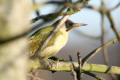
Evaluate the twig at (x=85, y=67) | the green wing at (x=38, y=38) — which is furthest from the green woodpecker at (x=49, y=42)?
the twig at (x=85, y=67)

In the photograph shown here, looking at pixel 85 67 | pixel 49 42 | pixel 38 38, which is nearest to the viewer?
pixel 85 67

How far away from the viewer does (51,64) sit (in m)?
4.47

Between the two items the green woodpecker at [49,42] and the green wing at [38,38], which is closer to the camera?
the green woodpecker at [49,42]

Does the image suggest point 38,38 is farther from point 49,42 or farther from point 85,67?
point 85,67

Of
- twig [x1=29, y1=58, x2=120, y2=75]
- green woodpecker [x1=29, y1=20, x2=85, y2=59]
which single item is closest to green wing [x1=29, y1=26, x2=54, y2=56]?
green woodpecker [x1=29, y1=20, x2=85, y2=59]

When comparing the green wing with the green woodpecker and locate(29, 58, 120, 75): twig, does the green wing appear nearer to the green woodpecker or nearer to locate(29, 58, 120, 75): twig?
the green woodpecker

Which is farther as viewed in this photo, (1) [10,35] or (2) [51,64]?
(2) [51,64]

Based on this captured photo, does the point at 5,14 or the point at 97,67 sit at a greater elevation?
the point at 5,14

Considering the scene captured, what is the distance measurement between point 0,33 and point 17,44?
0.32ft

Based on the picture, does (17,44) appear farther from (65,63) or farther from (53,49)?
(53,49)

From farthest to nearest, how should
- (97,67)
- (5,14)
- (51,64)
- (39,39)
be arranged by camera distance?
(39,39), (51,64), (97,67), (5,14)

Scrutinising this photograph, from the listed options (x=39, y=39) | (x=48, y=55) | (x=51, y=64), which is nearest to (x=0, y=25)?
(x=51, y=64)

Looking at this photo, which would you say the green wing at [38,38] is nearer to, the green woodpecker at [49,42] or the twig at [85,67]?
the green woodpecker at [49,42]

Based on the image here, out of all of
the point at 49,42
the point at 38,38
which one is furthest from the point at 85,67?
the point at 38,38
